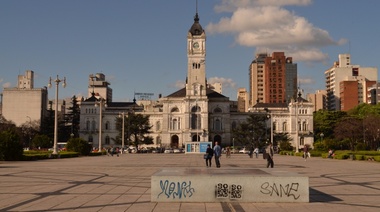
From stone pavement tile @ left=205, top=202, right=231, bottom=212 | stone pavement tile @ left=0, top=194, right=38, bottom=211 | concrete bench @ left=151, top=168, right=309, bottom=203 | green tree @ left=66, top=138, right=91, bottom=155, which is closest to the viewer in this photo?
stone pavement tile @ left=205, top=202, right=231, bottom=212

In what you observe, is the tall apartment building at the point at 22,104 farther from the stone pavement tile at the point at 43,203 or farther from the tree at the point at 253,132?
the stone pavement tile at the point at 43,203

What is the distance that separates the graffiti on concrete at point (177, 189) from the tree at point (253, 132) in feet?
343

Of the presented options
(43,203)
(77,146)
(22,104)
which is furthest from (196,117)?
(43,203)

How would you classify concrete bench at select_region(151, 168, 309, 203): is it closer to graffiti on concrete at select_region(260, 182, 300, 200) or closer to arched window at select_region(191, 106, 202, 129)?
graffiti on concrete at select_region(260, 182, 300, 200)

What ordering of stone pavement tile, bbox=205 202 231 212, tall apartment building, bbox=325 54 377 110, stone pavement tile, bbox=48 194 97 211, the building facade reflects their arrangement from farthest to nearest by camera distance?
1. tall apartment building, bbox=325 54 377 110
2. the building facade
3. stone pavement tile, bbox=48 194 97 211
4. stone pavement tile, bbox=205 202 231 212

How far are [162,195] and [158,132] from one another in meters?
131

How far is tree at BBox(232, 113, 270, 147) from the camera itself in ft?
392

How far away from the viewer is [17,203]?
49.6 feet

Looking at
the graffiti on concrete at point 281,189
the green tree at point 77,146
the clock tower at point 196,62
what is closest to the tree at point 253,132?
the clock tower at point 196,62

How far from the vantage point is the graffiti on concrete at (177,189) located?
50.1 feet

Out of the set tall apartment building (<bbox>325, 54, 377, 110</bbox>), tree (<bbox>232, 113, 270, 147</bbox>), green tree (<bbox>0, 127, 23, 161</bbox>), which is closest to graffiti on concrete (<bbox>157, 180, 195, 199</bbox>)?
green tree (<bbox>0, 127, 23, 161</bbox>)

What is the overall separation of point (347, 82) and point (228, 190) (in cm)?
16419

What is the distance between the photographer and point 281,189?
49.9 ft

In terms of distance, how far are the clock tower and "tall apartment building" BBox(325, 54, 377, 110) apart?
2457 inches
